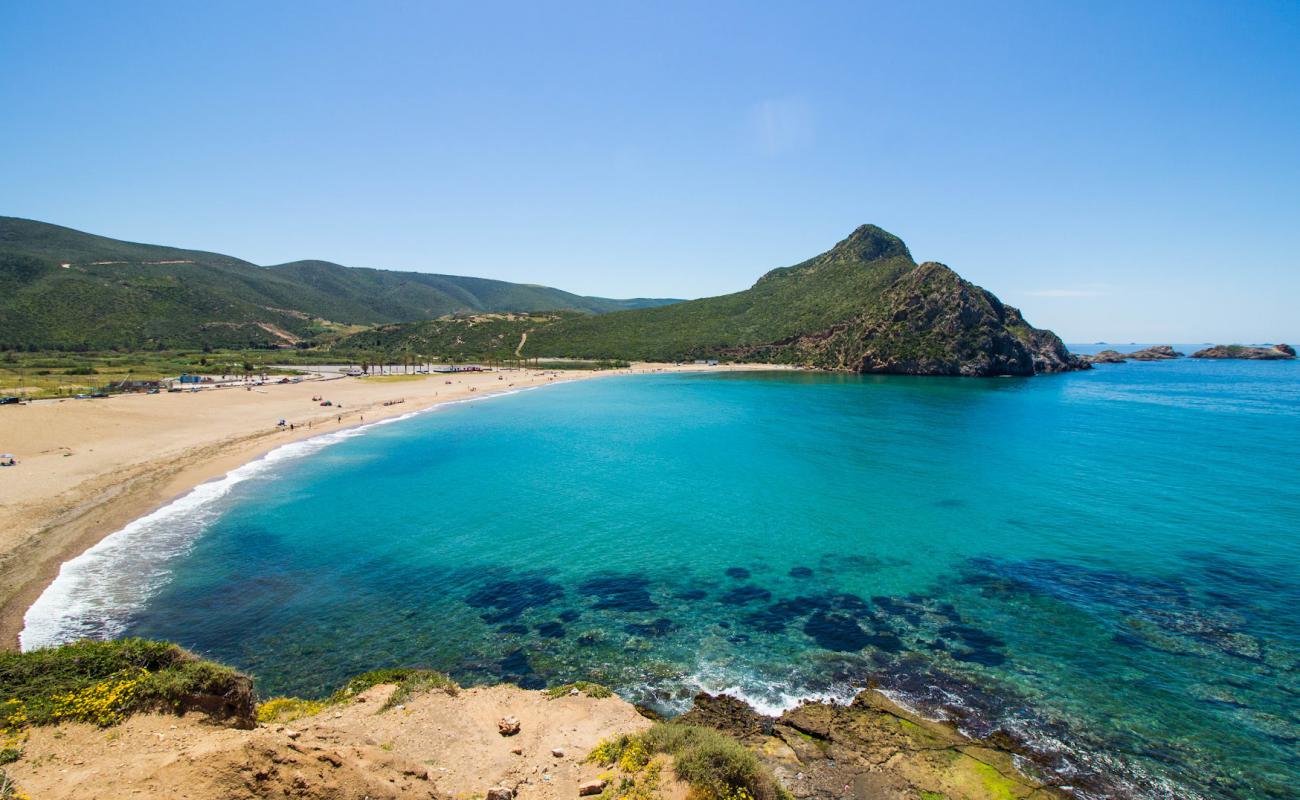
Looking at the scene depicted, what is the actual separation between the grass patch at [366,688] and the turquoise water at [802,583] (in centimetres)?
131

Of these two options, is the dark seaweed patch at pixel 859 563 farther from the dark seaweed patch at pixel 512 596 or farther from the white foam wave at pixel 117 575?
→ the white foam wave at pixel 117 575

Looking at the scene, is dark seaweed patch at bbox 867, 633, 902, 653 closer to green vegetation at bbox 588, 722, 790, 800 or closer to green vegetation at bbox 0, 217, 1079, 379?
green vegetation at bbox 588, 722, 790, 800

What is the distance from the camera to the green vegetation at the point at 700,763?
10172 mm

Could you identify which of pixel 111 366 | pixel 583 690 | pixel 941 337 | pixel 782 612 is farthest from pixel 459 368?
pixel 583 690

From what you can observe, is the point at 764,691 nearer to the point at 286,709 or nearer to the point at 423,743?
the point at 423,743

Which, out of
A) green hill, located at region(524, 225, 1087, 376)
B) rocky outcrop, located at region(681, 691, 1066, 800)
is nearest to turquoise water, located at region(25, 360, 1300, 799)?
rocky outcrop, located at region(681, 691, 1066, 800)

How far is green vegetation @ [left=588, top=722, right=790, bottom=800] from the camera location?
1017 cm

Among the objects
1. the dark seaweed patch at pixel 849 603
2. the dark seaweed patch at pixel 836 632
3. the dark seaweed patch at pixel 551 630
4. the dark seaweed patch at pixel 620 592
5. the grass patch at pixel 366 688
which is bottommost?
the dark seaweed patch at pixel 551 630

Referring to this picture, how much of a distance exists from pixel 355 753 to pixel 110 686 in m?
5.57

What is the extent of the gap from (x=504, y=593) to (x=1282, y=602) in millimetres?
29565

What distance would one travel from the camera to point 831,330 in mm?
148250

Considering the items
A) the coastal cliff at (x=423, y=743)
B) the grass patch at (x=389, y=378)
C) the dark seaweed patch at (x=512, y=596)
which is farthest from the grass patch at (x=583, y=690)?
the grass patch at (x=389, y=378)

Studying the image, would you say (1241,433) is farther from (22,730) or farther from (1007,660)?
(22,730)

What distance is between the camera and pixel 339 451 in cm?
4953
